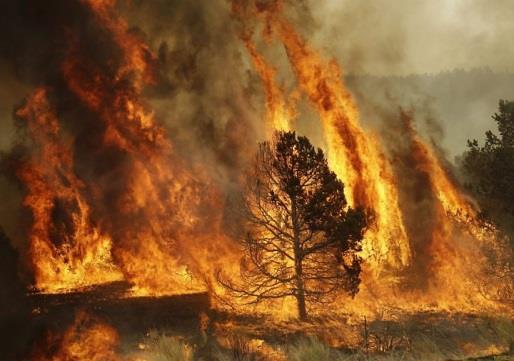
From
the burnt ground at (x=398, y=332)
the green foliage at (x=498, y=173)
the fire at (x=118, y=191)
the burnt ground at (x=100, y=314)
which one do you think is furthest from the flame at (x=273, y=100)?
the burnt ground at (x=398, y=332)

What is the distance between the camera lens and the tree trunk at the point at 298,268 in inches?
725

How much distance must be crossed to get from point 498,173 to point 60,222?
2457 centimetres

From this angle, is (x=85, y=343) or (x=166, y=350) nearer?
(x=166, y=350)

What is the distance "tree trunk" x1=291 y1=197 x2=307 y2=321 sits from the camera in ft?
60.4

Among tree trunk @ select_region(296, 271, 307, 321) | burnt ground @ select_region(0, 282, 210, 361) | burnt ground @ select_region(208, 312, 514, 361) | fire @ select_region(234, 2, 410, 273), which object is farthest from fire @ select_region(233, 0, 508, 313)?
burnt ground @ select_region(0, 282, 210, 361)

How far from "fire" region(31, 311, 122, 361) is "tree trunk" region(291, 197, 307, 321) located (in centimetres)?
765

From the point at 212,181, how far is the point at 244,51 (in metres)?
9.30

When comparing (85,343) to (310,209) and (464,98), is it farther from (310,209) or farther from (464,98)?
(464,98)

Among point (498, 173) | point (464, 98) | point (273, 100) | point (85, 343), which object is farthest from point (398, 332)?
point (464, 98)

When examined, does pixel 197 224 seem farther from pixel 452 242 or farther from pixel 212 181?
pixel 452 242

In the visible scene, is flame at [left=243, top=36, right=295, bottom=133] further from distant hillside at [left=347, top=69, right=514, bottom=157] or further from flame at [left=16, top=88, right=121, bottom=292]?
distant hillside at [left=347, top=69, right=514, bottom=157]

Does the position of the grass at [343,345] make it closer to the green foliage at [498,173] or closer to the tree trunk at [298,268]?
the tree trunk at [298,268]

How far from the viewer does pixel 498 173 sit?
→ 23.1 meters

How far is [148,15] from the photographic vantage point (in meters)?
28.9
